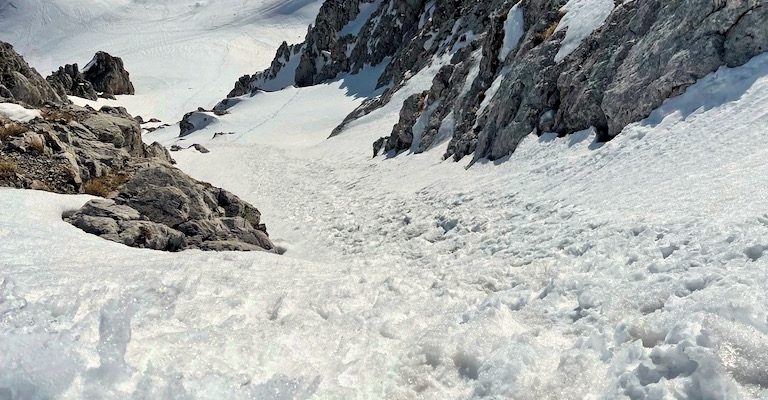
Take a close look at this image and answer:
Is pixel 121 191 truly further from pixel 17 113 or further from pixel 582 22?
pixel 582 22

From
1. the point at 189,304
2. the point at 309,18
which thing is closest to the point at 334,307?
the point at 189,304

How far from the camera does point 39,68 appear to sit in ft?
477

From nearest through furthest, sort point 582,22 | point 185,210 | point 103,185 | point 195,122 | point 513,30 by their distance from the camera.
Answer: point 185,210 → point 103,185 → point 582,22 → point 513,30 → point 195,122

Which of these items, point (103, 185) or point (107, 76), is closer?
point (103, 185)

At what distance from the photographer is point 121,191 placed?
14734 millimetres

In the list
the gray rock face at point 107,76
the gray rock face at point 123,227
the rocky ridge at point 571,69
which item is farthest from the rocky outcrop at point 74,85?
the gray rock face at point 123,227

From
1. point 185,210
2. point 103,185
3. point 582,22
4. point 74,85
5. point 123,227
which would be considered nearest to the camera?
point 123,227

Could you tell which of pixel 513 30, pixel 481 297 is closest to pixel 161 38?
pixel 513 30

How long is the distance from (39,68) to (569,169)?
6956 inches

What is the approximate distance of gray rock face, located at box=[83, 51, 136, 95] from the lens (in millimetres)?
104250

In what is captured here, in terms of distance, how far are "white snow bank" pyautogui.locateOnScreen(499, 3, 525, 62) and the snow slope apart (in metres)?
86.6

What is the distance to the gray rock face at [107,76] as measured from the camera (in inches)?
4104

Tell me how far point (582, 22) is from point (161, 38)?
175m

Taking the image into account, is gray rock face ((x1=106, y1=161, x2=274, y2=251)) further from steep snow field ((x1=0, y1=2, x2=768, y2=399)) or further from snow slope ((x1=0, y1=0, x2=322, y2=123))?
snow slope ((x1=0, y1=0, x2=322, y2=123))
